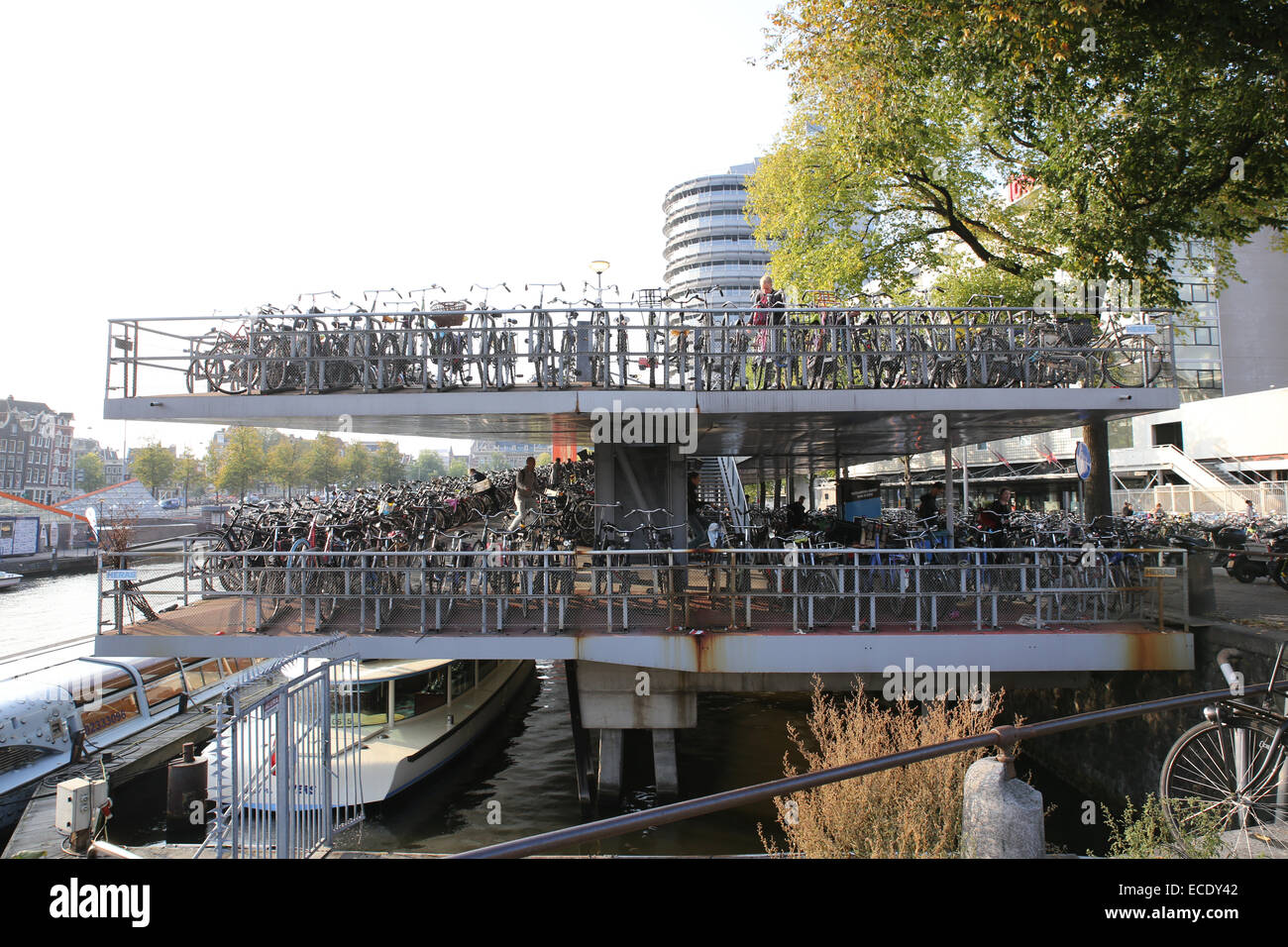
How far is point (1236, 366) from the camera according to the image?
3934 centimetres

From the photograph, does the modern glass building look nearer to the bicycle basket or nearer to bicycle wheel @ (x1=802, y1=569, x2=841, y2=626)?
the bicycle basket

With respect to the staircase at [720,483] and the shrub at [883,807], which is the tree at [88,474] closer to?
the staircase at [720,483]

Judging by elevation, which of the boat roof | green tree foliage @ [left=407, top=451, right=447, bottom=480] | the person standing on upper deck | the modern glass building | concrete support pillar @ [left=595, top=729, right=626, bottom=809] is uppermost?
the modern glass building

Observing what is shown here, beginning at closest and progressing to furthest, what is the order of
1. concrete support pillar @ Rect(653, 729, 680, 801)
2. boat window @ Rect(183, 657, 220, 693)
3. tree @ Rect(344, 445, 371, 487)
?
concrete support pillar @ Rect(653, 729, 680, 801) → boat window @ Rect(183, 657, 220, 693) → tree @ Rect(344, 445, 371, 487)

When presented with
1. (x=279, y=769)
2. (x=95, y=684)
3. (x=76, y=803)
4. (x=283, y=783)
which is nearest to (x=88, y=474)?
(x=95, y=684)

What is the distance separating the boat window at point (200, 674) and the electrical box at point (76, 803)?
14.1 m

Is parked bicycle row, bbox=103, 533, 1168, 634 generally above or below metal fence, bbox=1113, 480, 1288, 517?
below

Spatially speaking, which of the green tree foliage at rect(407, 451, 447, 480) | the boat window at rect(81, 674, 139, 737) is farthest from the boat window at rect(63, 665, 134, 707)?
the green tree foliage at rect(407, 451, 447, 480)

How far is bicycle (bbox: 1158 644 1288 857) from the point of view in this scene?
4.73 m

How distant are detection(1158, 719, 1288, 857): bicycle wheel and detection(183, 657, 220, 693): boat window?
21232 millimetres

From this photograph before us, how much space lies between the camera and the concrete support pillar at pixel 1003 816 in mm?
3734

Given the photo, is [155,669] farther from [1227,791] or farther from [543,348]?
[1227,791]

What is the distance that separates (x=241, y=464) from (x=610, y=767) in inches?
2734
